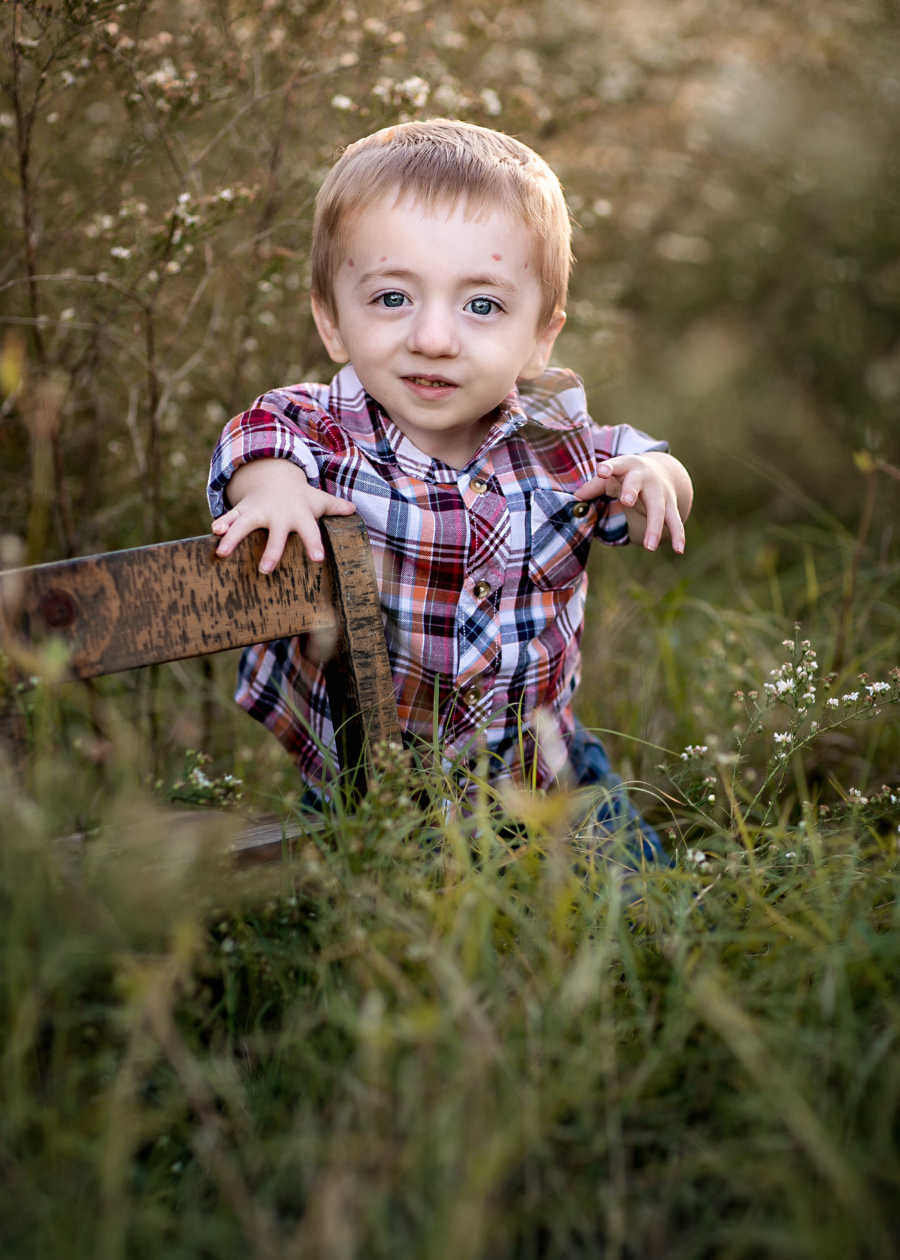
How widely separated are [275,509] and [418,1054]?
93cm

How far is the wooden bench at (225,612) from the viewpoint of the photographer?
150 centimetres

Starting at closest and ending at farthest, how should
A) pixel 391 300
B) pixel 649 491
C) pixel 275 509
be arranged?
1. pixel 275 509
2. pixel 391 300
3. pixel 649 491

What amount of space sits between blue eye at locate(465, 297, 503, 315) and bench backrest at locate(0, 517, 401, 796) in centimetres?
51

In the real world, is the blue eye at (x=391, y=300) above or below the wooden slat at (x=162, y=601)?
above

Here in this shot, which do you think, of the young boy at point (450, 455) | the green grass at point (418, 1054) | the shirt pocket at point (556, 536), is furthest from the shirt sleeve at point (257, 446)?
the green grass at point (418, 1054)

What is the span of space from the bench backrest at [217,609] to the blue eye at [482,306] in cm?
51

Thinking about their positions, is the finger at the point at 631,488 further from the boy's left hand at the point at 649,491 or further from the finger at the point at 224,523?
the finger at the point at 224,523

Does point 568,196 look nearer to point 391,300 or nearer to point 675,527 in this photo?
point 391,300

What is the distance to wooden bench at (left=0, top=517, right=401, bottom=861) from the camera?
1.50 metres

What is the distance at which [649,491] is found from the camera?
2021mm

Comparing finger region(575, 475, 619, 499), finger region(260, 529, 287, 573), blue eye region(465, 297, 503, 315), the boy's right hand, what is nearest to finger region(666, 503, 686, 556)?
finger region(575, 475, 619, 499)

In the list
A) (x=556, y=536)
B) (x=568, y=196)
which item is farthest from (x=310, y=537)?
(x=568, y=196)

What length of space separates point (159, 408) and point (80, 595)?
1.08 meters

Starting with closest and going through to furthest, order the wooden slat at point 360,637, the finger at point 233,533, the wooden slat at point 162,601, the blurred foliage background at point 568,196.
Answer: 1. the wooden slat at point 162,601
2. the finger at point 233,533
3. the wooden slat at point 360,637
4. the blurred foliage background at point 568,196
